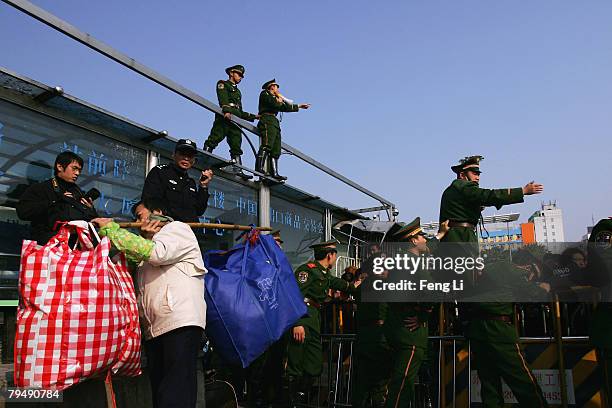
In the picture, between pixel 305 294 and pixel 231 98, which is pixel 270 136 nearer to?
pixel 231 98

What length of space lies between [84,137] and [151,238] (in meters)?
2.00

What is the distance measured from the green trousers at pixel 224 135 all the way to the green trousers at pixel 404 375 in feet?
11.9

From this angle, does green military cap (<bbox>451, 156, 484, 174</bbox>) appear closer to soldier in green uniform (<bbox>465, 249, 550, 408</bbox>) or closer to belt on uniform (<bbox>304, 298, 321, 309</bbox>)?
soldier in green uniform (<bbox>465, 249, 550, 408</bbox>)

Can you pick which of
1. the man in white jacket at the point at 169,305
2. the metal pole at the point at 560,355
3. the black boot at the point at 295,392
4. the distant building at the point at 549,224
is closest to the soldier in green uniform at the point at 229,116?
the black boot at the point at 295,392

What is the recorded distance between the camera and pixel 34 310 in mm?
2854

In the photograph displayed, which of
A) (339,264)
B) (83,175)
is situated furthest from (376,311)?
(339,264)

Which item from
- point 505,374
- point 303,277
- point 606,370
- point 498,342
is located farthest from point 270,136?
point 606,370

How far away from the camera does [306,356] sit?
6.35 metres

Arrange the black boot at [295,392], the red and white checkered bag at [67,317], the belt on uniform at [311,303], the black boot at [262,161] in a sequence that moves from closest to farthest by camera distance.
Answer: the red and white checkered bag at [67,317] < the black boot at [295,392] < the belt on uniform at [311,303] < the black boot at [262,161]

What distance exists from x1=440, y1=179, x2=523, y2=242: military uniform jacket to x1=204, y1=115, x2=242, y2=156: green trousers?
3.06 metres

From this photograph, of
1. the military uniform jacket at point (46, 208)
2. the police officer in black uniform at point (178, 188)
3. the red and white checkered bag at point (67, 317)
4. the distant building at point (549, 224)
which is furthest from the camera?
the distant building at point (549, 224)

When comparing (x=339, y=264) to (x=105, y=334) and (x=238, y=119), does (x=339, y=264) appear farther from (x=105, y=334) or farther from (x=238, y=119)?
(x=105, y=334)

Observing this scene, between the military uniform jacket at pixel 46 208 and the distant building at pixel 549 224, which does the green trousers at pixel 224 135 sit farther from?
the distant building at pixel 549 224

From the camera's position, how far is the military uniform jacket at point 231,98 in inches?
297
